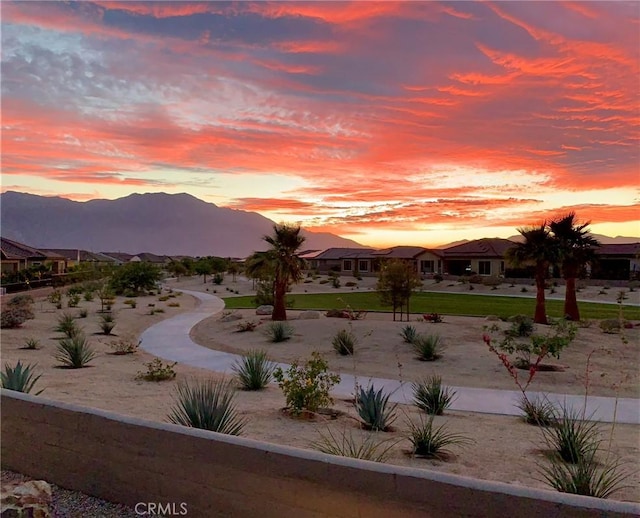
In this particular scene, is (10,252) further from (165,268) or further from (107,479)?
(107,479)

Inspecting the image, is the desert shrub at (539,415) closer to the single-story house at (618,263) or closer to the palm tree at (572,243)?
the palm tree at (572,243)

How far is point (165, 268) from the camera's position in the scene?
10125 centimetres

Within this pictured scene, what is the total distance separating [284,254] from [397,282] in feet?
18.7

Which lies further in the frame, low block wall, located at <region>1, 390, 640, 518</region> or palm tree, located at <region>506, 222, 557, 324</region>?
palm tree, located at <region>506, 222, 557, 324</region>

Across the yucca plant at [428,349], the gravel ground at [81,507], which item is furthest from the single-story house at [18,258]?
the gravel ground at [81,507]

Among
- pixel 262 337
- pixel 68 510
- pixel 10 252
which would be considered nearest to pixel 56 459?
pixel 68 510

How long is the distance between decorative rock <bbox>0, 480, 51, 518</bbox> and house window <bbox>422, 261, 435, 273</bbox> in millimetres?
69699

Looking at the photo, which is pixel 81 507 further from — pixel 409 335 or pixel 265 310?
pixel 265 310

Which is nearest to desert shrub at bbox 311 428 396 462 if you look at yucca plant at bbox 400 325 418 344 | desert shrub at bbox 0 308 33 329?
yucca plant at bbox 400 325 418 344

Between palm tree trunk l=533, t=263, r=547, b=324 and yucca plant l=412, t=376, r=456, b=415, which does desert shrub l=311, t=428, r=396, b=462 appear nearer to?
yucca plant l=412, t=376, r=456, b=415

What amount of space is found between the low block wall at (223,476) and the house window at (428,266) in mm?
68943

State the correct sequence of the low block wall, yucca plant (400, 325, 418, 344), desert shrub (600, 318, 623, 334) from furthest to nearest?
desert shrub (600, 318, 623, 334) → yucca plant (400, 325, 418, 344) → the low block wall

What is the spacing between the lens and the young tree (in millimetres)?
26328

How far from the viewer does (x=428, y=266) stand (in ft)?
243
